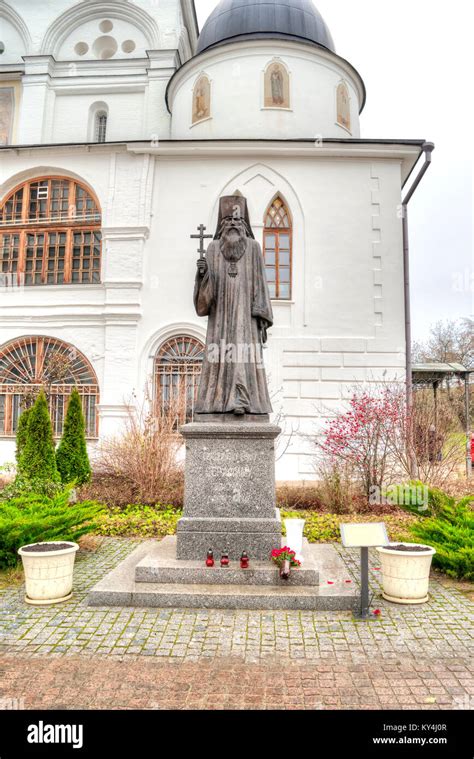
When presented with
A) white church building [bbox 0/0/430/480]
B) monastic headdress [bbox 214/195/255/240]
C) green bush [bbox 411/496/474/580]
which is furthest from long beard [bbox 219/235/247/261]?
white church building [bbox 0/0/430/480]

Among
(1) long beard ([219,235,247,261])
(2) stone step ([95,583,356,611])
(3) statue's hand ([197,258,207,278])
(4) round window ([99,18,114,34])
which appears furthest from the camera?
(4) round window ([99,18,114,34])

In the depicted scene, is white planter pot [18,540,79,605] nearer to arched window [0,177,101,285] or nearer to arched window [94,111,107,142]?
arched window [0,177,101,285]

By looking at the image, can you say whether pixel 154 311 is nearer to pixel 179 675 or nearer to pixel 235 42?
pixel 235 42

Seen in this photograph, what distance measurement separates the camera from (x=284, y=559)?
207 inches

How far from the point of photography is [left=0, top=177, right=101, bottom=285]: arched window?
1620cm

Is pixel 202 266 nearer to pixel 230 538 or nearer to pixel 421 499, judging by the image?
pixel 230 538

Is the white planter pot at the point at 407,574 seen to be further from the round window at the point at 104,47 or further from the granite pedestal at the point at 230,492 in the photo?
the round window at the point at 104,47

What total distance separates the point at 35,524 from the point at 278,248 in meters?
11.4

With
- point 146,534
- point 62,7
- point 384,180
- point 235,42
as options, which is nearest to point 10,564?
point 146,534

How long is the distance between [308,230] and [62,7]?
12693mm

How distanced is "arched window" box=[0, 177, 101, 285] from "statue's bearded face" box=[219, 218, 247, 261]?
33.9 ft

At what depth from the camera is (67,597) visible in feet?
18.0

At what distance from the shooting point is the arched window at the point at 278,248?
15469 mm

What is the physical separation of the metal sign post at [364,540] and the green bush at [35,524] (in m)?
3.38
